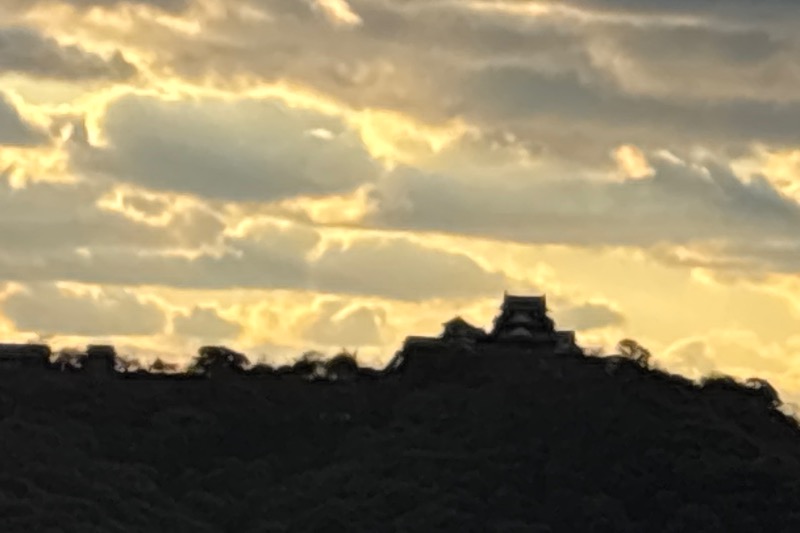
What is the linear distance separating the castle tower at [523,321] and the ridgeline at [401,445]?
71cm

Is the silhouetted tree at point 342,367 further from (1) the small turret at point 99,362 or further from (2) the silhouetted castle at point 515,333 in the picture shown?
(1) the small turret at point 99,362

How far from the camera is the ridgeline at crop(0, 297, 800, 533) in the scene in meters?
68.1

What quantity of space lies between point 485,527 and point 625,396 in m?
7.85

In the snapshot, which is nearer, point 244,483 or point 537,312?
point 244,483

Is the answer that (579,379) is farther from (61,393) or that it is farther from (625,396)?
(61,393)

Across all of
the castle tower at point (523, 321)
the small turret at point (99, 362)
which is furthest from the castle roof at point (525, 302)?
the small turret at point (99, 362)

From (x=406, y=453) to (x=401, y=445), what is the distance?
0.48m

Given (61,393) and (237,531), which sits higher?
(61,393)

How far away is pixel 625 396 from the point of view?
71.3 metres

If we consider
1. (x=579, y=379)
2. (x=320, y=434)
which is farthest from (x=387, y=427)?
(x=579, y=379)

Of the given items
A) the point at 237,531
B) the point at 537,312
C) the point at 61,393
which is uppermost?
the point at 537,312

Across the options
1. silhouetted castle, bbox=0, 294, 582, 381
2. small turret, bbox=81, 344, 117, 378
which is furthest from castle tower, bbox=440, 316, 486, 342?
small turret, bbox=81, 344, 117, 378

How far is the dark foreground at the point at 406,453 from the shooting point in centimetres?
6800

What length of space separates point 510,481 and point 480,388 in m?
3.96
